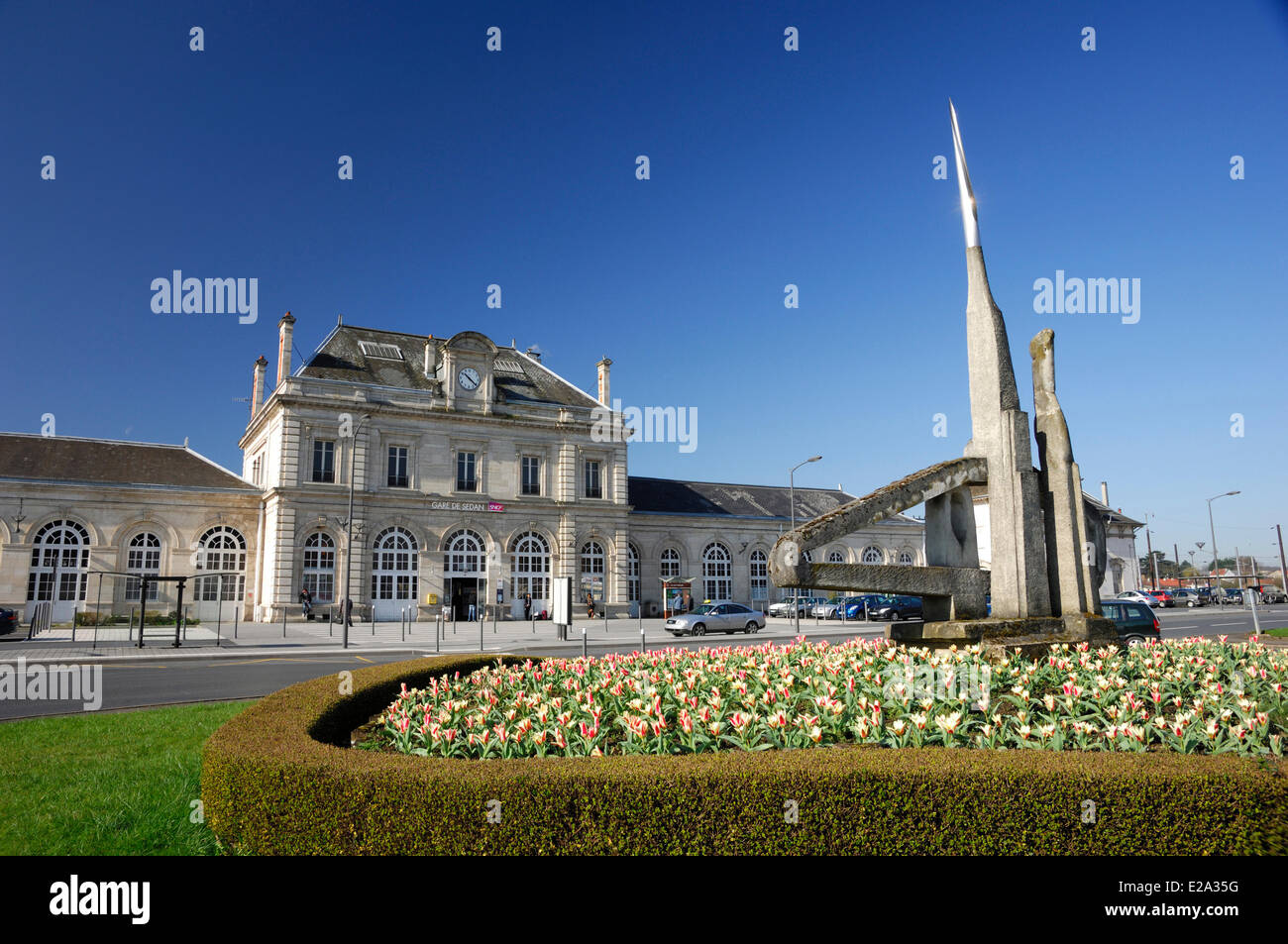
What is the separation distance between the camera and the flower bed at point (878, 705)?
18.7 ft

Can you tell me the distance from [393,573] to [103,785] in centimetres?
3664

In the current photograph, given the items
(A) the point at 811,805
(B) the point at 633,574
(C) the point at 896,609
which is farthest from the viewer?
(B) the point at 633,574

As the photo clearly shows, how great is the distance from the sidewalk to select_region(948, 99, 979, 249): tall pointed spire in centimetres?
1847

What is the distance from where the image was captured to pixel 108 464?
137 ft

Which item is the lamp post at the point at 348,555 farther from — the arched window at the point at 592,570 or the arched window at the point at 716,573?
the arched window at the point at 716,573

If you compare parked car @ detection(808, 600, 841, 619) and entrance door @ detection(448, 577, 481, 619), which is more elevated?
entrance door @ detection(448, 577, 481, 619)

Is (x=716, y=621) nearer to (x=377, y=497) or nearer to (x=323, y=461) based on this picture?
(x=377, y=497)

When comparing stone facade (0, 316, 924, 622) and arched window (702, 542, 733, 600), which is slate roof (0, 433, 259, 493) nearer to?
stone facade (0, 316, 924, 622)

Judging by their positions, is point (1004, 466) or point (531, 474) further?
point (531, 474)

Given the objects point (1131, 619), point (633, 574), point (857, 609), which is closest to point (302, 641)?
point (633, 574)

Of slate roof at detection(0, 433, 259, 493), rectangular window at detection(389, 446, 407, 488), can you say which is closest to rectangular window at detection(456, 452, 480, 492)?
rectangular window at detection(389, 446, 407, 488)

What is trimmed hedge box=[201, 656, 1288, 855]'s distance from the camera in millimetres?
4133
